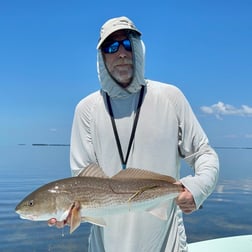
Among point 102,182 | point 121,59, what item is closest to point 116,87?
point 121,59

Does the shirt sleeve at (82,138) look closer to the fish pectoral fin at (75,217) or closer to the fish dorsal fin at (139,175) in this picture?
the fish dorsal fin at (139,175)

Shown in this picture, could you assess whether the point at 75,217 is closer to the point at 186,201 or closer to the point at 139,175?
the point at 139,175

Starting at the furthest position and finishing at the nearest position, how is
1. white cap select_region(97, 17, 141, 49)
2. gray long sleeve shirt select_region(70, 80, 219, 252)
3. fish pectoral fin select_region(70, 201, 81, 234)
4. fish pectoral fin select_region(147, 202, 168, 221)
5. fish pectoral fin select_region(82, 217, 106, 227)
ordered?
white cap select_region(97, 17, 141, 49) < gray long sleeve shirt select_region(70, 80, 219, 252) < fish pectoral fin select_region(147, 202, 168, 221) < fish pectoral fin select_region(82, 217, 106, 227) < fish pectoral fin select_region(70, 201, 81, 234)

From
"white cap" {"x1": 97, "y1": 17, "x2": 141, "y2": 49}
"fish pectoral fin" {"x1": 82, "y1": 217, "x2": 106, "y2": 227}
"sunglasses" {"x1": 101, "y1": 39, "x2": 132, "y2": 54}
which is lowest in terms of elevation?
"fish pectoral fin" {"x1": 82, "y1": 217, "x2": 106, "y2": 227}

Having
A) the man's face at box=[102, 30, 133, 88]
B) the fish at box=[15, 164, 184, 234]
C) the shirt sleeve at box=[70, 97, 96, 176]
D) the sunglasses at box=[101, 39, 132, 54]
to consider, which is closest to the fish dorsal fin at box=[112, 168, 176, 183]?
the fish at box=[15, 164, 184, 234]

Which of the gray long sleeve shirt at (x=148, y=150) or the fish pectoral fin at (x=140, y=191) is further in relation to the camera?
the gray long sleeve shirt at (x=148, y=150)

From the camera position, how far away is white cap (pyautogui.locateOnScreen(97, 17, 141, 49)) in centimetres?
379

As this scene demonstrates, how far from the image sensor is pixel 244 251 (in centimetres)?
705

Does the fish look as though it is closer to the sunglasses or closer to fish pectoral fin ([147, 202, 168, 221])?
fish pectoral fin ([147, 202, 168, 221])

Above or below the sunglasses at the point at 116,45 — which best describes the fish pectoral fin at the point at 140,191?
below

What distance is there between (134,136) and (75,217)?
90cm

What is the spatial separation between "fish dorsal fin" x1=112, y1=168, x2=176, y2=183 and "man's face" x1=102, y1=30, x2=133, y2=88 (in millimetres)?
839

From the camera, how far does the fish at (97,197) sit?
323cm

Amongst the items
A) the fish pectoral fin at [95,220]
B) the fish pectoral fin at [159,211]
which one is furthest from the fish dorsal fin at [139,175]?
the fish pectoral fin at [95,220]
